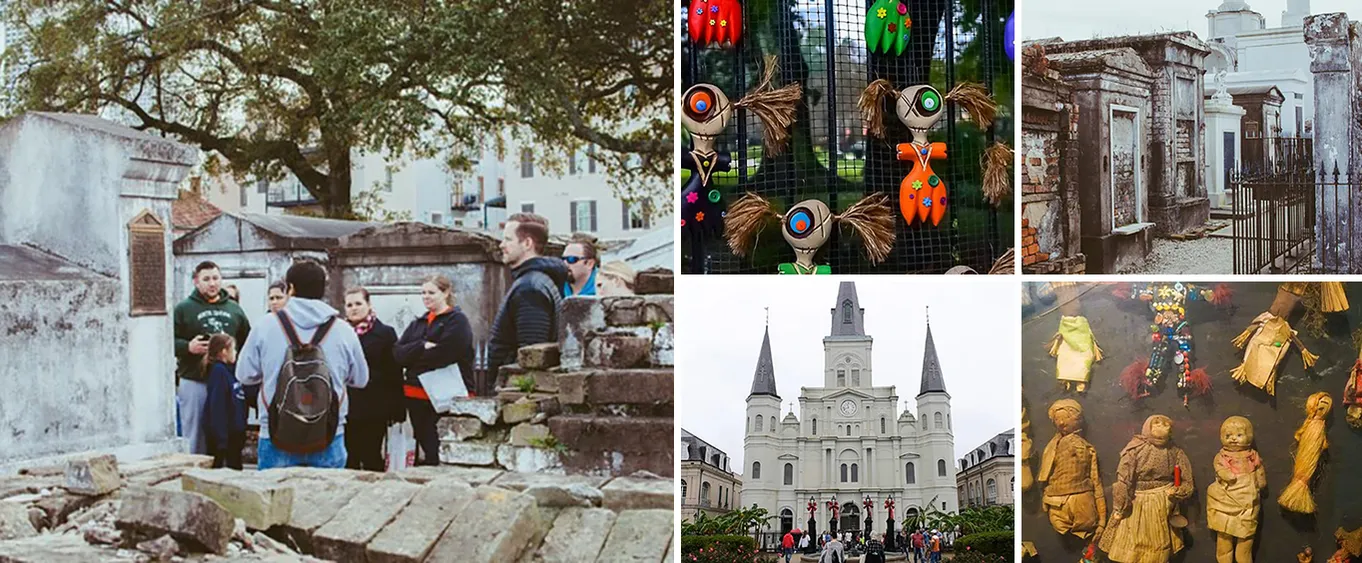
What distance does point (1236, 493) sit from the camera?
3539 millimetres

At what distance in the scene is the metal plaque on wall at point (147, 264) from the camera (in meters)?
3.69

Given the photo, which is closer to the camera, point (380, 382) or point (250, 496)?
point (250, 496)

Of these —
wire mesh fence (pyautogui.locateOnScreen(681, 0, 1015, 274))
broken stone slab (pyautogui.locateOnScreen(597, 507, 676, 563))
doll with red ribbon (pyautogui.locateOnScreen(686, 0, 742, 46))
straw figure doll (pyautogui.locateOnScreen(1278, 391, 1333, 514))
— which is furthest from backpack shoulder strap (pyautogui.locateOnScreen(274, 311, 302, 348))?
straw figure doll (pyautogui.locateOnScreen(1278, 391, 1333, 514))

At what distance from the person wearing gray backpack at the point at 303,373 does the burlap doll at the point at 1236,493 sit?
8.09 ft

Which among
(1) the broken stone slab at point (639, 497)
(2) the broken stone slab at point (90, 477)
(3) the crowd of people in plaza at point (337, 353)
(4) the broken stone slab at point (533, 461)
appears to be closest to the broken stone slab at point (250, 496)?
(3) the crowd of people in plaza at point (337, 353)

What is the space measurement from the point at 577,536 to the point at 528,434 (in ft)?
1.08

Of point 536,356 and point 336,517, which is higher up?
point 536,356

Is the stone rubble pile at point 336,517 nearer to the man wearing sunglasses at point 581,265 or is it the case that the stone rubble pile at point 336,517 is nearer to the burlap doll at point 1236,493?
the man wearing sunglasses at point 581,265

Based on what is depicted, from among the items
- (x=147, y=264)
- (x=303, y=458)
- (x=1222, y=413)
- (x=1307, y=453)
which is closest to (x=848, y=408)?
(x=1222, y=413)

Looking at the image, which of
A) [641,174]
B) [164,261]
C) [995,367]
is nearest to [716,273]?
[641,174]

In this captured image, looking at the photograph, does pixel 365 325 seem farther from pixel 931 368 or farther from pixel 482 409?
pixel 931 368

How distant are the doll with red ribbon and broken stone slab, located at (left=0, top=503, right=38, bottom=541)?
7.60 ft

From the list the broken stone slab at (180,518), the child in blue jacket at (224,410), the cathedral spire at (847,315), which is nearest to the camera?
the broken stone slab at (180,518)

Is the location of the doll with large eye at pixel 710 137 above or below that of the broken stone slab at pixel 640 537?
above
